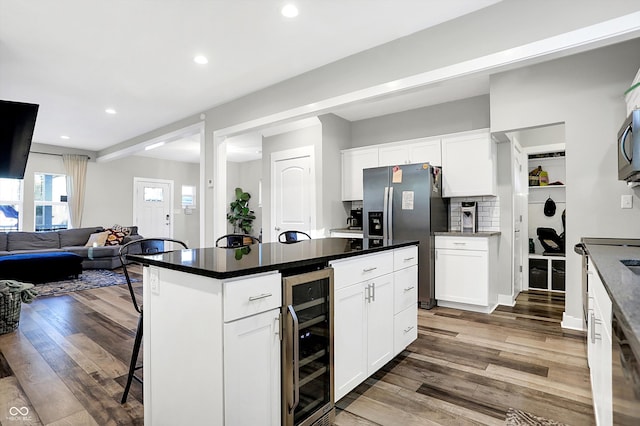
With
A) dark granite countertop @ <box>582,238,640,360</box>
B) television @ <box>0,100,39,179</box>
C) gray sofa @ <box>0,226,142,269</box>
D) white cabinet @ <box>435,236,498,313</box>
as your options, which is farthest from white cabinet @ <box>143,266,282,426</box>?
gray sofa @ <box>0,226,142,269</box>

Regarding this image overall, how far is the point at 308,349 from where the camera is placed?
5.62 ft

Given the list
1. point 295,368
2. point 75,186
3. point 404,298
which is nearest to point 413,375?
point 404,298

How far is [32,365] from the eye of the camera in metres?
2.46

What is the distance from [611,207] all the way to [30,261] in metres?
7.26

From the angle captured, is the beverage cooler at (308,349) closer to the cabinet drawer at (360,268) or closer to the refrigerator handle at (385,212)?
the cabinet drawer at (360,268)

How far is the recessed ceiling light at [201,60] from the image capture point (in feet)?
11.0

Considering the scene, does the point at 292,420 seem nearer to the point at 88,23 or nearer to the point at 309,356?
the point at 309,356

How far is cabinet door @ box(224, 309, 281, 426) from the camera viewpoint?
4.28 feet

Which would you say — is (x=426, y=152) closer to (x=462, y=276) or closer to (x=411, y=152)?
(x=411, y=152)

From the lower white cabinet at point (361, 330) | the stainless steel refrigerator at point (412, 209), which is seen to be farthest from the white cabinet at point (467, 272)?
the lower white cabinet at point (361, 330)

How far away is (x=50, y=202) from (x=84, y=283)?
3228mm

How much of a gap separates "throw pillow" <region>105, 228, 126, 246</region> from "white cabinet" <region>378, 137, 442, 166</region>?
5.58m

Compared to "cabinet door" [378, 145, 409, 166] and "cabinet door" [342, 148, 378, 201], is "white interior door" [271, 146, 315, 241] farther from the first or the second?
"cabinet door" [378, 145, 409, 166]

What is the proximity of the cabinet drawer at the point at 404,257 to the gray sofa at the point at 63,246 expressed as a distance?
238 inches
